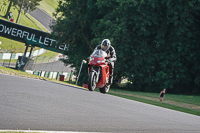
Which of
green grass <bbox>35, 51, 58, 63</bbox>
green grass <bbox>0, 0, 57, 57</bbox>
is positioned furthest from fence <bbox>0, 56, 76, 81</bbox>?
green grass <bbox>0, 0, 57, 57</bbox>

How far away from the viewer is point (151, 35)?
139 ft

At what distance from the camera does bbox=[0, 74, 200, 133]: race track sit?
1875 centimetres

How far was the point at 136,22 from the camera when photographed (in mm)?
37438

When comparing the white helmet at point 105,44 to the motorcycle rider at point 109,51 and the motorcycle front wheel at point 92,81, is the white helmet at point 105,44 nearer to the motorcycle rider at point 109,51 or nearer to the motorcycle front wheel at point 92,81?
the motorcycle rider at point 109,51

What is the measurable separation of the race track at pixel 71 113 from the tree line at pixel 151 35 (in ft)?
31.0

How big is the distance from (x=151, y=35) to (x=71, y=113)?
21.0 m

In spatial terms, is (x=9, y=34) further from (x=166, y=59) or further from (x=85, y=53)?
(x=166, y=59)

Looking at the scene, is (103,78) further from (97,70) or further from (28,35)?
(28,35)

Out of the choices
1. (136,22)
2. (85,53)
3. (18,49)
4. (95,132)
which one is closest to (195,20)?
(136,22)

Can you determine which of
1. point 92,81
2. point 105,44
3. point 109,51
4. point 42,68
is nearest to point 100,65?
point 92,81

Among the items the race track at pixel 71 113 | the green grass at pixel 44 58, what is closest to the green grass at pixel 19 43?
the green grass at pixel 44 58

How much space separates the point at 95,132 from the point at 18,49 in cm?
6520

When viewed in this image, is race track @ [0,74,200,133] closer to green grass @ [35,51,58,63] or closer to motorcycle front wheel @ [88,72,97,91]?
motorcycle front wheel @ [88,72,97,91]

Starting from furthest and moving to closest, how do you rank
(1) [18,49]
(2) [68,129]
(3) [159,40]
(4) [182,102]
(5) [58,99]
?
(1) [18,49]
(3) [159,40]
(4) [182,102]
(5) [58,99]
(2) [68,129]
